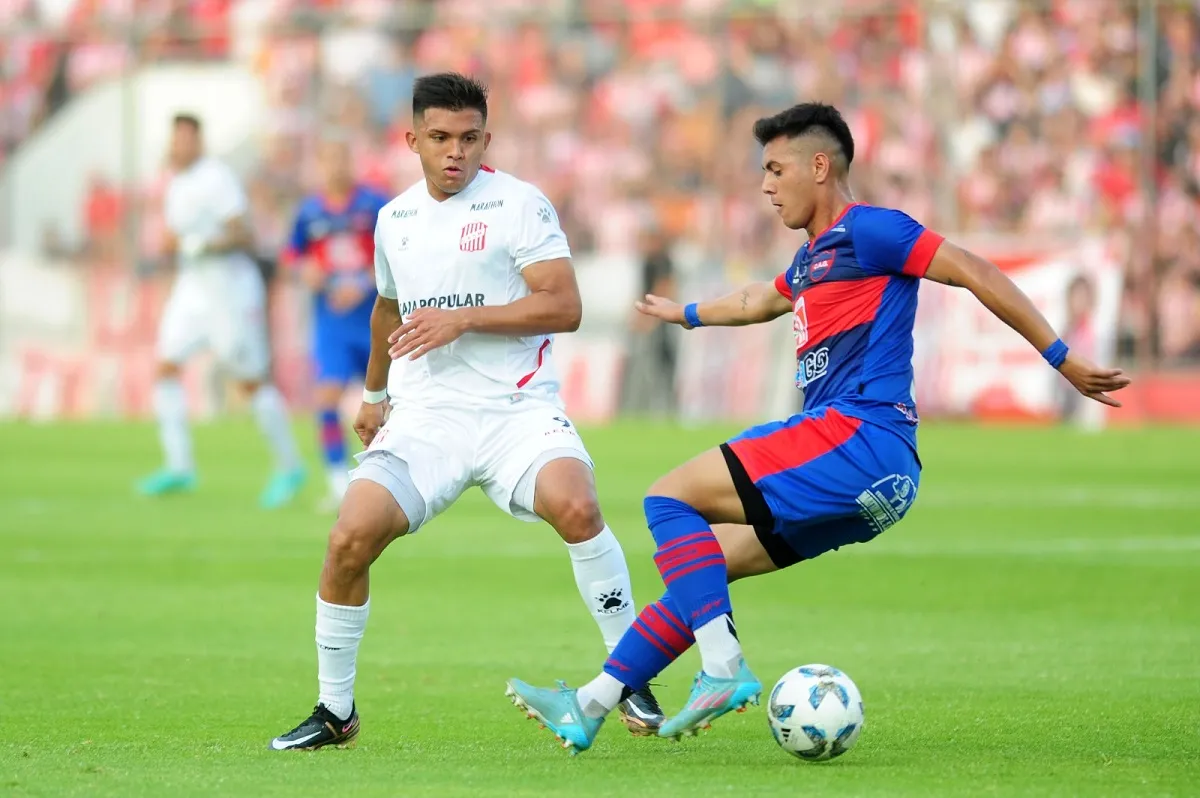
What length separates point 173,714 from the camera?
6945mm

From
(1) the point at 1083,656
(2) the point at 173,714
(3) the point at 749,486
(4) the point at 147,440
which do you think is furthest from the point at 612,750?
(4) the point at 147,440

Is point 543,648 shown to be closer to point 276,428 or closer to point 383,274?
point 383,274

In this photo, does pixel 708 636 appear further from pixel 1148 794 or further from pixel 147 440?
pixel 147 440

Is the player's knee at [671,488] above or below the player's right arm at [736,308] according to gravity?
below

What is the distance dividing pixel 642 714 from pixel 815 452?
1.20 m

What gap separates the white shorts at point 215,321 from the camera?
15.7 meters

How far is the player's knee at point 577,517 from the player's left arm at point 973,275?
1247 millimetres

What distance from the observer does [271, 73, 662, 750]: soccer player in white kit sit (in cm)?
639

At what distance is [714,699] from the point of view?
5832mm

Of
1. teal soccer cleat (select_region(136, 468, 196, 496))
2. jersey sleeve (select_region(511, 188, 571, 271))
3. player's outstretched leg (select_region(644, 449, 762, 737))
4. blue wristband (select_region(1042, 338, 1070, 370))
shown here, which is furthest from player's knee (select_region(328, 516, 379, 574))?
teal soccer cleat (select_region(136, 468, 196, 496))

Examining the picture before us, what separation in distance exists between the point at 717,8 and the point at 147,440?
30.3 feet

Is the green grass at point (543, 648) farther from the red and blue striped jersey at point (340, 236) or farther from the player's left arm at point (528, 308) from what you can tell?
the red and blue striped jersey at point (340, 236)

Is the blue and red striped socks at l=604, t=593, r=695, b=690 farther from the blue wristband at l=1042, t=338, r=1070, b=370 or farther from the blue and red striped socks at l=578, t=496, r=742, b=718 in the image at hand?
the blue wristband at l=1042, t=338, r=1070, b=370

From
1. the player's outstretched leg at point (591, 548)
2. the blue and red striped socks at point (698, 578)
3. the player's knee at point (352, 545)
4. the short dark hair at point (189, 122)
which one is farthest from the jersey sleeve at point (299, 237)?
the blue and red striped socks at point (698, 578)
